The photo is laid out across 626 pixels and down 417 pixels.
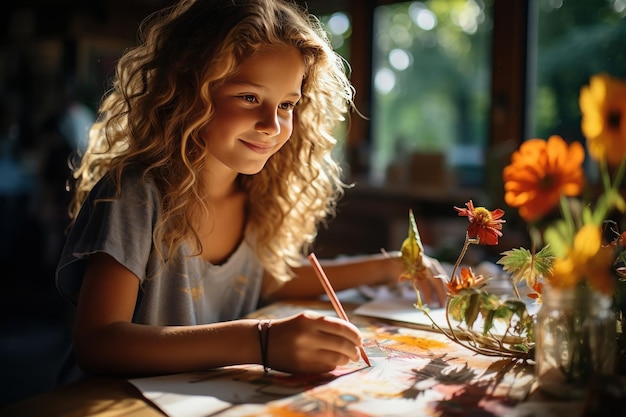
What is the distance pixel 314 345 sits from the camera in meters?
0.75

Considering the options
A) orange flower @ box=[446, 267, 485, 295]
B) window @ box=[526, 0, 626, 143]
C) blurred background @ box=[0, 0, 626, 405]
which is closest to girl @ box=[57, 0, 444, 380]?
orange flower @ box=[446, 267, 485, 295]

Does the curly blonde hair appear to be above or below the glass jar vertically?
above

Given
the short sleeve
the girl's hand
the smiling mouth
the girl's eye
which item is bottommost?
the girl's hand

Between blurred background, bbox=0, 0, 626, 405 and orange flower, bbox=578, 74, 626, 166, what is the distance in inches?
49.9

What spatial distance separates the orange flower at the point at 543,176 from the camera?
0.60m

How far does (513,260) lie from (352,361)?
0.24 m

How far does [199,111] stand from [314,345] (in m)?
0.43

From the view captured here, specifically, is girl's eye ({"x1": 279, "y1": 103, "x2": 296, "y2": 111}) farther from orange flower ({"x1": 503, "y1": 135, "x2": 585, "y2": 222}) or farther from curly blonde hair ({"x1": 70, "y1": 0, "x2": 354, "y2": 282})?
orange flower ({"x1": 503, "y1": 135, "x2": 585, "y2": 222})

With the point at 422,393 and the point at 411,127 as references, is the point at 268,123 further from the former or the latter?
the point at 411,127

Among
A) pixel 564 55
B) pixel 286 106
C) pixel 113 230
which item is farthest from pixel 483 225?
pixel 564 55

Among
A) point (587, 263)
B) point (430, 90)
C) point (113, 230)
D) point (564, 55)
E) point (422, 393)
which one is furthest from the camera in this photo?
point (430, 90)

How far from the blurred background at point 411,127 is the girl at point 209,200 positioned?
76 centimetres

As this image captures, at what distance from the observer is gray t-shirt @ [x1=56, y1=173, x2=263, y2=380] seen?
904 mm

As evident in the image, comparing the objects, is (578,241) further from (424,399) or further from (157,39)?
(157,39)
